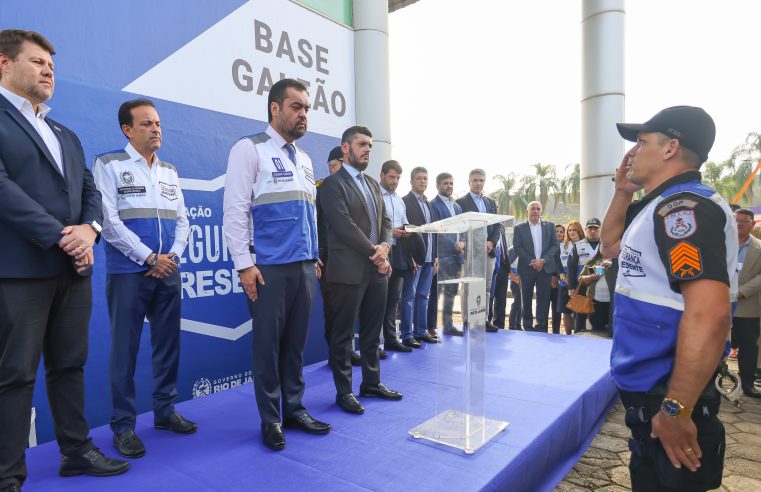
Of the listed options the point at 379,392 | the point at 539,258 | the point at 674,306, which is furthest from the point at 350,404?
the point at 539,258

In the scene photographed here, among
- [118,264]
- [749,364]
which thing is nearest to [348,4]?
[118,264]

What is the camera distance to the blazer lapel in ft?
5.56

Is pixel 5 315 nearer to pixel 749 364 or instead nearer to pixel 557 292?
pixel 749 364

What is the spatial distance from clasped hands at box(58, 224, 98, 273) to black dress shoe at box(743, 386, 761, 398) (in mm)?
4946

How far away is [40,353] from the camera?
5.72 ft

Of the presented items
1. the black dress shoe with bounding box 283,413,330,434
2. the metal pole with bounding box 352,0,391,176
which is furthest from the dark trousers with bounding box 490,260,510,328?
the black dress shoe with bounding box 283,413,330,434

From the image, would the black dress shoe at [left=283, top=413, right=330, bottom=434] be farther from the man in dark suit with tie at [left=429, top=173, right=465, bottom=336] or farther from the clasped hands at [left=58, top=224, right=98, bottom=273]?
the clasped hands at [left=58, top=224, right=98, bottom=273]

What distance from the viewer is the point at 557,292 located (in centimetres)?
625

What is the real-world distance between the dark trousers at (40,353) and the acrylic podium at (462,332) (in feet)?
5.06

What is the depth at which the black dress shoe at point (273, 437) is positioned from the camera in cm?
212

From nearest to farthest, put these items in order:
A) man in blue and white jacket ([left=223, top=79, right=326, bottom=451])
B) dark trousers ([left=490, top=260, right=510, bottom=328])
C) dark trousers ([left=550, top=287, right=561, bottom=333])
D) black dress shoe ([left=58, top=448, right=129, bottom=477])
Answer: black dress shoe ([left=58, top=448, right=129, bottom=477]) → man in blue and white jacket ([left=223, top=79, right=326, bottom=451]) → dark trousers ([left=490, top=260, right=510, bottom=328]) → dark trousers ([left=550, top=287, right=561, bottom=333])

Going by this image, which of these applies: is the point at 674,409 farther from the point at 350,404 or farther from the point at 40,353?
the point at 40,353

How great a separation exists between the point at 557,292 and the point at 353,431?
187 inches

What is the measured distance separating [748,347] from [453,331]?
3236mm
